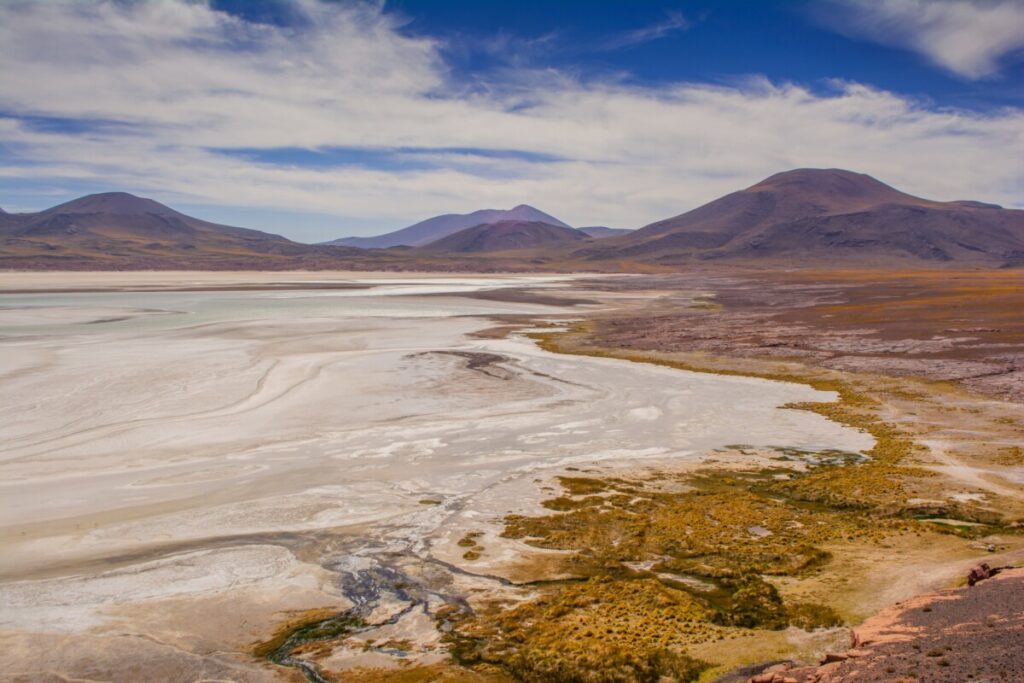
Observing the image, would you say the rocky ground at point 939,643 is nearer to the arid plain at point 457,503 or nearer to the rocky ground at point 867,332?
the arid plain at point 457,503

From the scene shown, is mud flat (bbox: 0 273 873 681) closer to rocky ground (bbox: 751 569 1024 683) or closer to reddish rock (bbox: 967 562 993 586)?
rocky ground (bbox: 751 569 1024 683)

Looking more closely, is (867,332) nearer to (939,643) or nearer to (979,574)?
(979,574)

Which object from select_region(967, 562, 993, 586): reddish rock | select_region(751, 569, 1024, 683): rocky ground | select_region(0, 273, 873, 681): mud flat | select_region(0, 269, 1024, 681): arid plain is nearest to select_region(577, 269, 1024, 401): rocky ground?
select_region(0, 269, 1024, 681): arid plain

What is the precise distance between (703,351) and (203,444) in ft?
91.6

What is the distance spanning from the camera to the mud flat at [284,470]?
11.2 metres

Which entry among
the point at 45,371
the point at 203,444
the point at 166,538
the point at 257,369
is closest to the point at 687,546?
the point at 166,538

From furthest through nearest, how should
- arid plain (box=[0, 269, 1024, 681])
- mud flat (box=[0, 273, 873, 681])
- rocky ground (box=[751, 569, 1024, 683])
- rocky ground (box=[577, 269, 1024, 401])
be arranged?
rocky ground (box=[577, 269, 1024, 401])
mud flat (box=[0, 273, 873, 681])
arid plain (box=[0, 269, 1024, 681])
rocky ground (box=[751, 569, 1024, 683])

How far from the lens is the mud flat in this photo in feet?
36.8

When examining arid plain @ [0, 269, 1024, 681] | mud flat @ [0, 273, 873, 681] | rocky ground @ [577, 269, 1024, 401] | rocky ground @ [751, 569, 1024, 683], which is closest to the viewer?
rocky ground @ [751, 569, 1024, 683]

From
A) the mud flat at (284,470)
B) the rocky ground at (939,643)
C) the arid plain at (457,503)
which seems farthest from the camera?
the mud flat at (284,470)

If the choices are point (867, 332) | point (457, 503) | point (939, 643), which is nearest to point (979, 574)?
point (939, 643)

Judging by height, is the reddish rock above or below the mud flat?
above

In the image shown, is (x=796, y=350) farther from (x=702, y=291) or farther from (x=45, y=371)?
(x=702, y=291)

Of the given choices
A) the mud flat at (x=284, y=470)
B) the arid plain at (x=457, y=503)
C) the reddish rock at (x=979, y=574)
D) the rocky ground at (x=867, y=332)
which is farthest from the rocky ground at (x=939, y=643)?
the rocky ground at (x=867, y=332)
